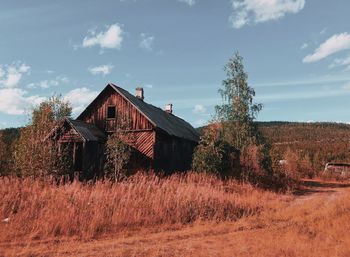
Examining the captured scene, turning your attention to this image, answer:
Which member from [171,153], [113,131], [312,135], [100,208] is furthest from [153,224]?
[312,135]

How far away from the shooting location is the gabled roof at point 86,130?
23.8 m

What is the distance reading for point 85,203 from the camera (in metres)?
10.8

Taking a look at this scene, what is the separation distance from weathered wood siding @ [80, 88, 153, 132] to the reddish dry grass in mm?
13323

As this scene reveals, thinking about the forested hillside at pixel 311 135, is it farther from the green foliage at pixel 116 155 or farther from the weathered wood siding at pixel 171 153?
the green foliage at pixel 116 155

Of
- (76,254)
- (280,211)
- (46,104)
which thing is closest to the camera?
Result: (76,254)

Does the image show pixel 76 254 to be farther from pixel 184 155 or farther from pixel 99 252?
pixel 184 155

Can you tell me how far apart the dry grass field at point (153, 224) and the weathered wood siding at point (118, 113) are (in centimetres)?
1342

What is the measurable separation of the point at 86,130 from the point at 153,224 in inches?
605

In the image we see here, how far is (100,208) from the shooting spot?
1058 centimetres

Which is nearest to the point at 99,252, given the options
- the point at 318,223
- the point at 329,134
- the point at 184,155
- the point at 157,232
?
the point at 157,232

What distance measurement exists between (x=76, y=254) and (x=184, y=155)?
2330cm

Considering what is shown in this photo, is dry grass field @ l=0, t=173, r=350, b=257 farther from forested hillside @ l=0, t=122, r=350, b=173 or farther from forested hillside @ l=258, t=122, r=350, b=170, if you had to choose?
forested hillside @ l=258, t=122, r=350, b=170

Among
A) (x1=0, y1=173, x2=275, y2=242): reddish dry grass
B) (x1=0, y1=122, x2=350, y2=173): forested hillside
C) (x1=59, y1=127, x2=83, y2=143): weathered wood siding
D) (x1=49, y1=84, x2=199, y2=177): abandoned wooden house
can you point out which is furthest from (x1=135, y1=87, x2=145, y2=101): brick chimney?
(x1=0, y1=122, x2=350, y2=173): forested hillside

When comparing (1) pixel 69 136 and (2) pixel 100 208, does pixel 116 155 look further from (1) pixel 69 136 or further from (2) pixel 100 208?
(2) pixel 100 208
